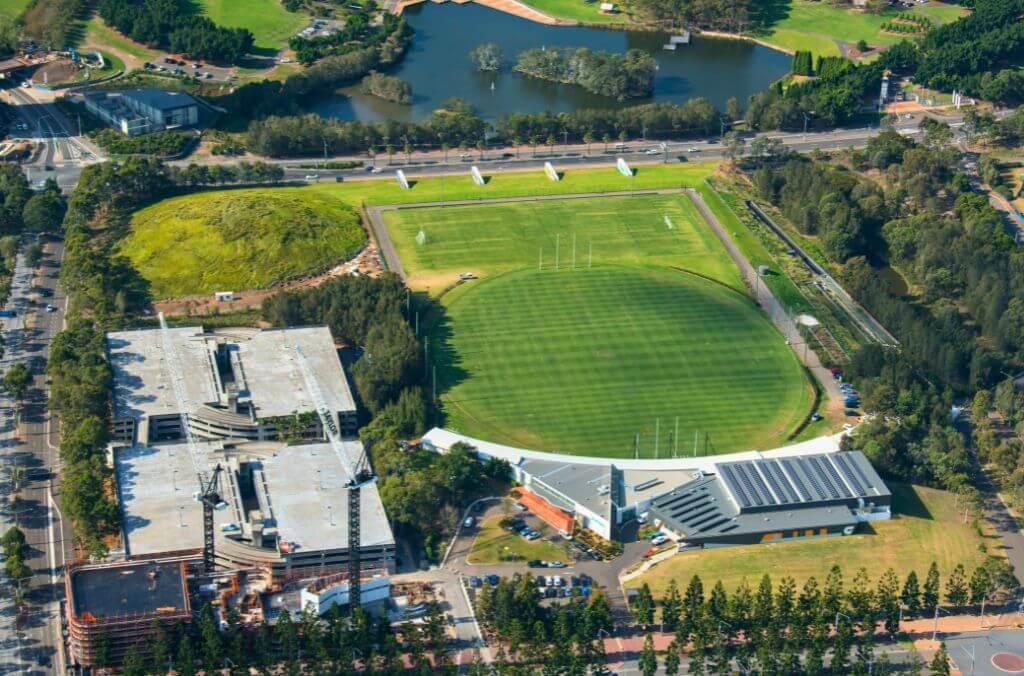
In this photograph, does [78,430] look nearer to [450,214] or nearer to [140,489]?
[140,489]

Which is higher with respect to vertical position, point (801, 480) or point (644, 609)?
point (801, 480)

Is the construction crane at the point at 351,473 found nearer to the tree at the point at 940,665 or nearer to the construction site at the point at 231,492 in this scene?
the construction site at the point at 231,492

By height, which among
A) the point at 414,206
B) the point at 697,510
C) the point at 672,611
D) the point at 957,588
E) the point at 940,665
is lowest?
the point at 957,588

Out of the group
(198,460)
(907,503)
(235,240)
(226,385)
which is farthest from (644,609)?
(235,240)

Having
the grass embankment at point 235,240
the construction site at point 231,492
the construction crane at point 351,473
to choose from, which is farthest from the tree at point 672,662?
the grass embankment at point 235,240

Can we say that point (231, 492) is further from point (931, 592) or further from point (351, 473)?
point (931, 592)

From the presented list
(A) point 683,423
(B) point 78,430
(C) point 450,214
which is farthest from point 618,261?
(B) point 78,430

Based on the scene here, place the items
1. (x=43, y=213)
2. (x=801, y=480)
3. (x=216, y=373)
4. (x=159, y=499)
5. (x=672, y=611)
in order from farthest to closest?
(x=43, y=213) < (x=216, y=373) < (x=801, y=480) < (x=159, y=499) < (x=672, y=611)
